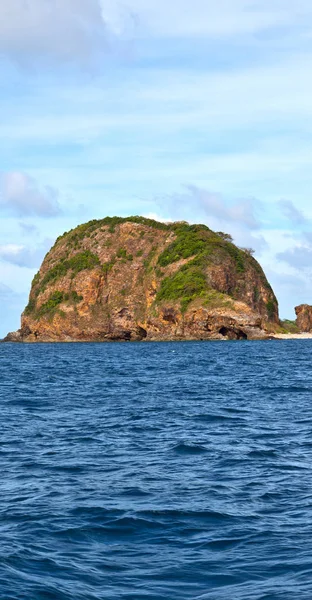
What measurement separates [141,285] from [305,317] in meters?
46.5

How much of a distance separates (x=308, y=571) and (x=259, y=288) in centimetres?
17223

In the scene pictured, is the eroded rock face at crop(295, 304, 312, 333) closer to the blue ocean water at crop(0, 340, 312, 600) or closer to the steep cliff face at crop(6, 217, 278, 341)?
the steep cliff face at crop(6, 217, 278, 341)

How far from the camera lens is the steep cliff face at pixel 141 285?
16588 centimetres

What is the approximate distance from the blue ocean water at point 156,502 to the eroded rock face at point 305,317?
6417 inches

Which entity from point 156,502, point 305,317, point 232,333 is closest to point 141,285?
point 232,333

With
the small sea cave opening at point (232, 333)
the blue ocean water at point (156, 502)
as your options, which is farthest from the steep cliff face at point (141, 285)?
the blue ocean water at point (156, 502)

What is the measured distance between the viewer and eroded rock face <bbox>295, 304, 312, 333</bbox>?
638ft

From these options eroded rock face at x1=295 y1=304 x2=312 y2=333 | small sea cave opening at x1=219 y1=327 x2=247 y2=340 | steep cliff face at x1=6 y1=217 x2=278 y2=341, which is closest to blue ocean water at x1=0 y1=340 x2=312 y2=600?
small sea cave opening at x1=219 y1=327 x2=247 y2=340

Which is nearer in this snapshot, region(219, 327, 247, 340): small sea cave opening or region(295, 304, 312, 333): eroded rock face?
region(219, 327, 247, 340): small sea cave opening

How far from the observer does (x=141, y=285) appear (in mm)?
183125

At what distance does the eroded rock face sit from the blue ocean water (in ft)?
535

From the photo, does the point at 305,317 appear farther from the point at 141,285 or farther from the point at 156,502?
the point at 156,502

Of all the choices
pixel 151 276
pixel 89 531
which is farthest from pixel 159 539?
pixel 151 276

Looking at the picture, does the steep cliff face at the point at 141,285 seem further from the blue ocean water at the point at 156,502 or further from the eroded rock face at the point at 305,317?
the blue ocean water at the point at 156,502
